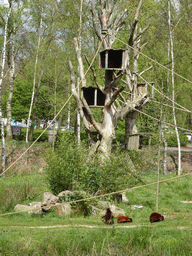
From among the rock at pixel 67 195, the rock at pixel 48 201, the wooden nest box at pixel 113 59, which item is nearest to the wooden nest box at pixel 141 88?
the wooden nest box at pixel 113 59

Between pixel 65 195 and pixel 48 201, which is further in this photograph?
pixel 65 195

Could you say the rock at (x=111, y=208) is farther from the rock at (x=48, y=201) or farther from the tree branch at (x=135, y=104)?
the tree branch at (x=135, y=104)

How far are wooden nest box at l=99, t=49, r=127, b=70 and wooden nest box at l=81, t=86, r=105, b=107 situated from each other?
41.6 inches

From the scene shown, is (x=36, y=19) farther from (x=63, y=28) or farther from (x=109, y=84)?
(x=109, y=84)

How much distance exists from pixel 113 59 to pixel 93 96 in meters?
1.62

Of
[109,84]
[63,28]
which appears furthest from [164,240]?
[63,28]

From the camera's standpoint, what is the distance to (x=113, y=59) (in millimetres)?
10617

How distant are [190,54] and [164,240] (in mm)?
15943

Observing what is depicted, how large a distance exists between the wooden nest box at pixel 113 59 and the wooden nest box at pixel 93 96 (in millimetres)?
1056

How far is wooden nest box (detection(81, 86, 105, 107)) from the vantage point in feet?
36.4

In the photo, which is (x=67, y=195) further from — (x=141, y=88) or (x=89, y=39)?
(x=89, y=39)

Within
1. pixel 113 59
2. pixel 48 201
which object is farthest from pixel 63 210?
pixel 113 59

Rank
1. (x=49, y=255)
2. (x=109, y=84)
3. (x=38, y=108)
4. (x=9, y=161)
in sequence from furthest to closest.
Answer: (x=38, y=108) < (x=9, y=161) < (x=109, y=84) < (x=49, y=255)

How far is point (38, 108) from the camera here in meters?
35.8
